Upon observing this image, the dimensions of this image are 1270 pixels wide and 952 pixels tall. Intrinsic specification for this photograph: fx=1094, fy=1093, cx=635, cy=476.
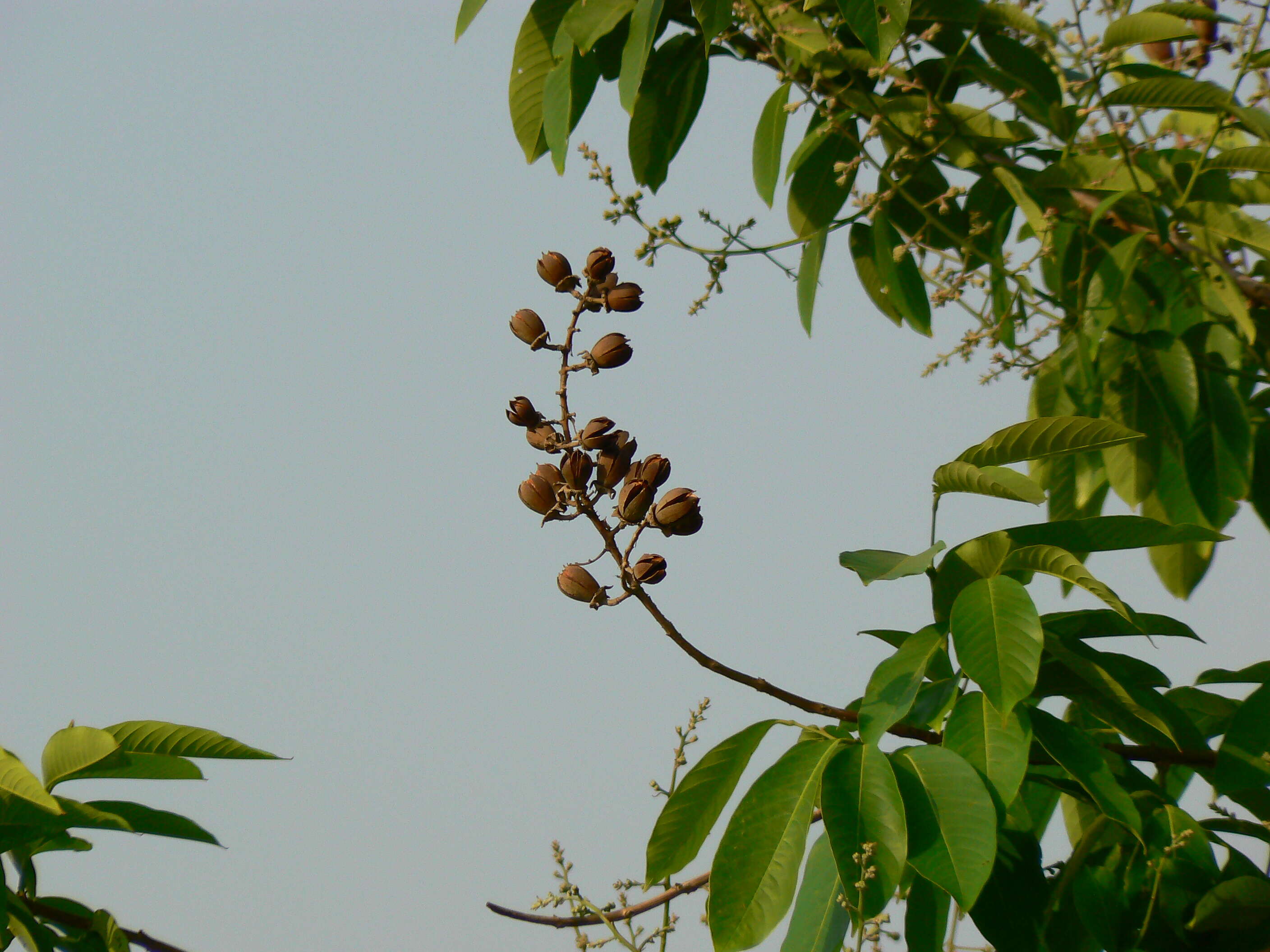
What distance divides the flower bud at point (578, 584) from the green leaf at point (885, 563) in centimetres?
26

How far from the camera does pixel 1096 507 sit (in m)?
2.06

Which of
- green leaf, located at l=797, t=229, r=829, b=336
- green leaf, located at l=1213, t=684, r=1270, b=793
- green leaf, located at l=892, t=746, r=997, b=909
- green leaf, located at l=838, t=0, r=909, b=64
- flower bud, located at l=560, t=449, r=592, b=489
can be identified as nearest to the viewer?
green leaf, located at l=892, t=746, r=997, b=909

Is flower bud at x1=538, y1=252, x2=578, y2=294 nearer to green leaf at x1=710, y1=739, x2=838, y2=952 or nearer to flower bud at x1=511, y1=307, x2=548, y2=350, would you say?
flower bud at x1=511, y1=307, x2=548, y2=350

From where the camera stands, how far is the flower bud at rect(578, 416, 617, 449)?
112 centimetres

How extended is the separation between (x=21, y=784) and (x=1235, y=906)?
1.23 meters

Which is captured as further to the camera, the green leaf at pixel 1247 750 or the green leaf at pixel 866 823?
the green leaf at pixel 1247 750

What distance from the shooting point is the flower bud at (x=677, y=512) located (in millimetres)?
1111

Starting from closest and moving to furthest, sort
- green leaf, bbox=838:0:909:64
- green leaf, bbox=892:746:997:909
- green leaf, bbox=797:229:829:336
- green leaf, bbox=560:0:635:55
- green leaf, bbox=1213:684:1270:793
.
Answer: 1. green leaf, bbox=892:746:997:909
2. green leaf, bbox=1213:684:1270:793
3. green leaf, bbox=838:0:909:64
4. green leaf, bbox=560:0:635:55
5. green leaf, bbox=797:229:829:336

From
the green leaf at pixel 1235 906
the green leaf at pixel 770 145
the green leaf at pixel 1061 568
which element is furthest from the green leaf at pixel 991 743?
the green leaf at pixel 770 145

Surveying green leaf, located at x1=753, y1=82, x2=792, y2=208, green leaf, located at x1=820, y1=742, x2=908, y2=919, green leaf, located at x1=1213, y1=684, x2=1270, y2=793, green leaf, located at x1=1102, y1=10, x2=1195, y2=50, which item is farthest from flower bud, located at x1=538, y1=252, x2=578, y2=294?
green leaf, located at x1=1102, y1=10, x2=1195, y2=50

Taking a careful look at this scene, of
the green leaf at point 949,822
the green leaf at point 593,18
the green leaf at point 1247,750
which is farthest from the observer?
the green leaf at point 593,18

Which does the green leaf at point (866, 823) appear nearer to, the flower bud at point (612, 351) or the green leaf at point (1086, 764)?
the green leaf at point (1086, 764)

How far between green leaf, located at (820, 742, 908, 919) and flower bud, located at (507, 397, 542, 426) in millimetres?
473

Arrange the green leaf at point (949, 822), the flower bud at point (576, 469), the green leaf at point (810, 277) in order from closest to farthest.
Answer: the green leaf at point (949, 822) < the flower bud at point (576, 469) < the green leaf at point (810, 277)
